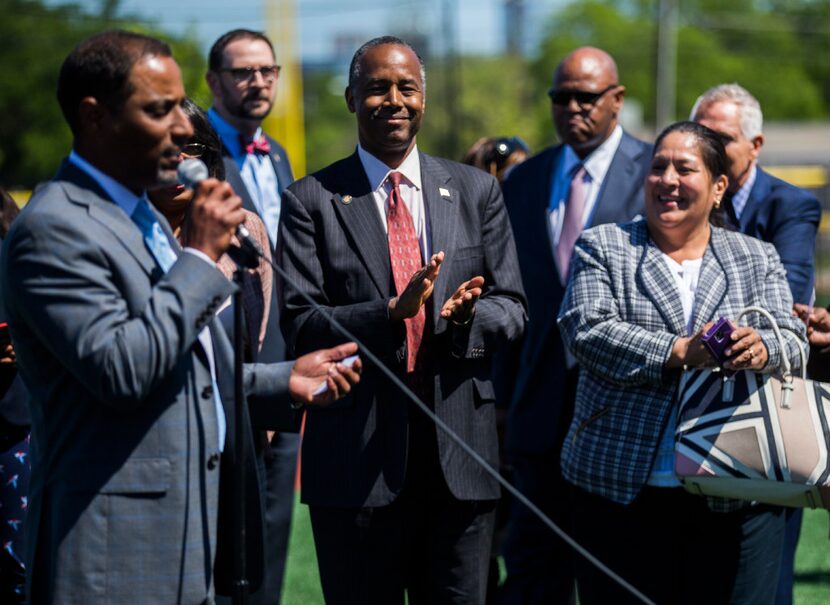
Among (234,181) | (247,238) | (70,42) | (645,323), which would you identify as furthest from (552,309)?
(70,42)

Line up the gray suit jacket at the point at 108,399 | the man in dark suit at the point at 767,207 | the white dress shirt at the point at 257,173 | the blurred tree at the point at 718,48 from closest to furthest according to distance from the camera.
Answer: the gray suit jacket at the point at 108,399, the man in dark suit at the point at 767,207, the white dress shirt at the point at 257,173, the blurred tree at the point at 718,48

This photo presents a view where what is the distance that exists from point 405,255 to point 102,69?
Answer: 4.96 ft

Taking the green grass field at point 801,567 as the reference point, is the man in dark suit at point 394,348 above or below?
above

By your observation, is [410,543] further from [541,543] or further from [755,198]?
[755,198]

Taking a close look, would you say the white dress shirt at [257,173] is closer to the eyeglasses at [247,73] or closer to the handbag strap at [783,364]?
the eyeglasses at [247,73]

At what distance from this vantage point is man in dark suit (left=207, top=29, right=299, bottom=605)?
5859 millimetres

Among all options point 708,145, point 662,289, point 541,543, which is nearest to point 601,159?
point 708,145

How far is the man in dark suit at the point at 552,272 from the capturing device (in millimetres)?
5531

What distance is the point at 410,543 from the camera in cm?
425

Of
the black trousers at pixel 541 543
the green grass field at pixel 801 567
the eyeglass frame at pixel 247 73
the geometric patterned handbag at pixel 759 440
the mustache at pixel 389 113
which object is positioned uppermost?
the eyeglass frame at pixel 247 73

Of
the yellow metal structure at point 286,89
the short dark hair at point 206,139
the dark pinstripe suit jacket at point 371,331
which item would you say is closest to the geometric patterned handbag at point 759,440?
the dark pinstripe suit jacket at point 371,331

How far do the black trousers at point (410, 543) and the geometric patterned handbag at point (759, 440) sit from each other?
734 millimetres

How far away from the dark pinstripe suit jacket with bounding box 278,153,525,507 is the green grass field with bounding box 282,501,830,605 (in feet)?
8.78

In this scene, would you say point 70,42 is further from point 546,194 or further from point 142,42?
point 142,42
